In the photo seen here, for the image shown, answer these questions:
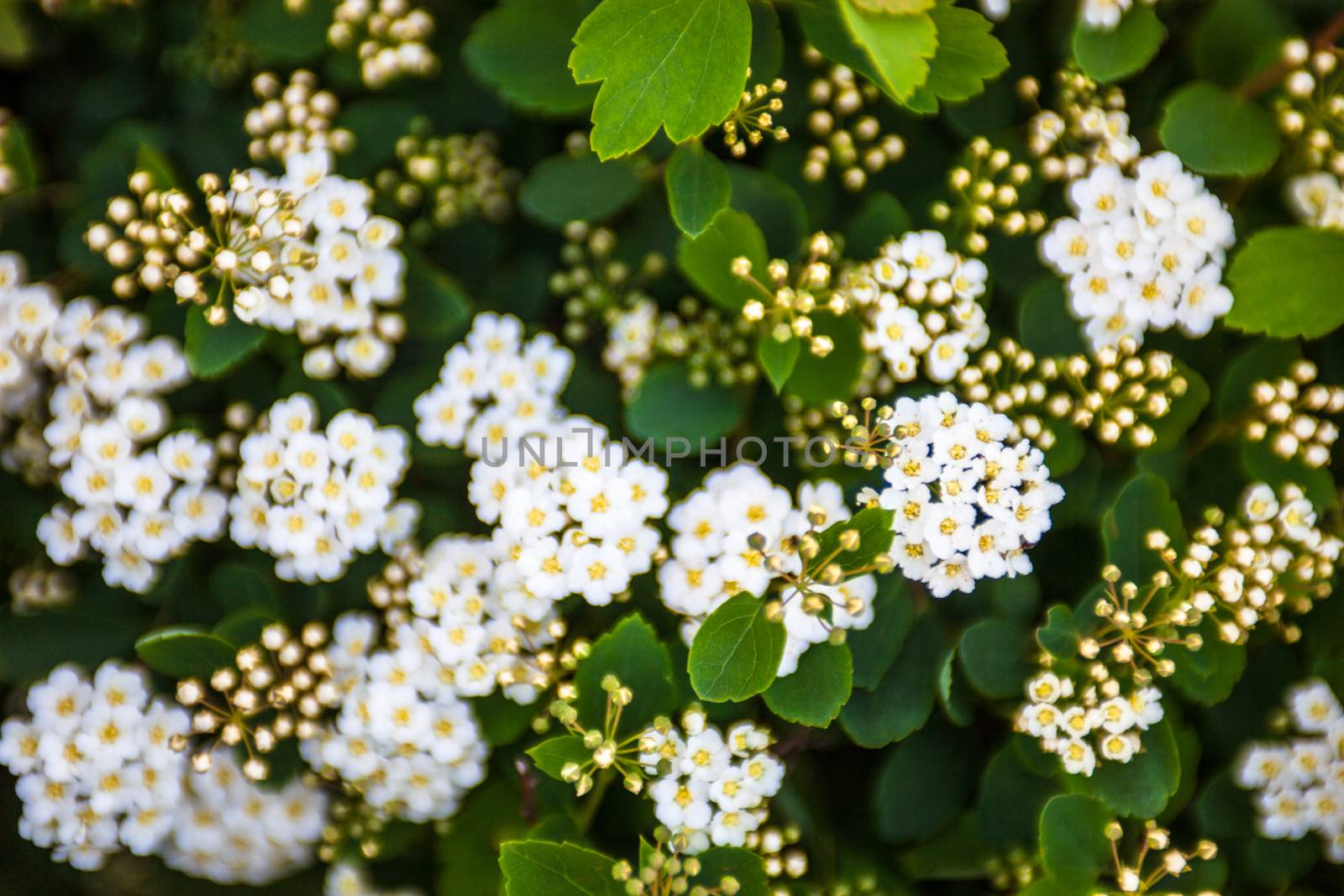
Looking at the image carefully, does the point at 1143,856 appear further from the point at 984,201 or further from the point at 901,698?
the point at 984,201

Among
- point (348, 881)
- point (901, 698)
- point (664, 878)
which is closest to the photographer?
point (664, 878)

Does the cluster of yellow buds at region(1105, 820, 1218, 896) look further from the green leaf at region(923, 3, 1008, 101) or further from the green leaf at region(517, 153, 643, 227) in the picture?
the green leaf at region(517, 153, 643, 227)

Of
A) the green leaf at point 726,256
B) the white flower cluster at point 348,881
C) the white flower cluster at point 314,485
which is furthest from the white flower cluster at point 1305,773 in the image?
the white flower cluster at point 348,881

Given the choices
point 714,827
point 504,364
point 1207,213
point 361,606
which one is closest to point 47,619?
point 361,606

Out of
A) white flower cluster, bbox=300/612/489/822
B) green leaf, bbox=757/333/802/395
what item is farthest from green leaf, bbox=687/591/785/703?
white flower cluster, bbox=300/612/489/822

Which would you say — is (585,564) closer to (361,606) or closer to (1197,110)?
(361,606)

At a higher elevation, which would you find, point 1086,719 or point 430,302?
point 430,302

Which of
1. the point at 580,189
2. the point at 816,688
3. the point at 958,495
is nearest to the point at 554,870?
the point at 816,688
